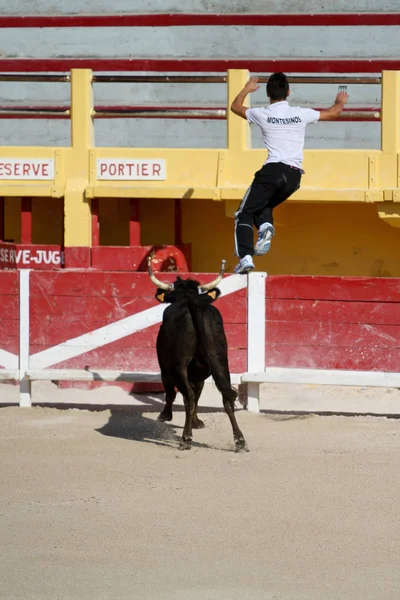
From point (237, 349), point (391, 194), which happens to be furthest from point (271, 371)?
point (391, 194)

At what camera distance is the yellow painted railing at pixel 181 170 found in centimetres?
1173

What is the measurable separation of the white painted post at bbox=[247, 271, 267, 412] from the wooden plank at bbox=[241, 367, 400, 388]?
0.11m

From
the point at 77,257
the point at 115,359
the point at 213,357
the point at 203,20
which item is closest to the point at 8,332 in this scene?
the point at 115,359

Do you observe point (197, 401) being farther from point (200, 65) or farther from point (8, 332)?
point (200, 65)

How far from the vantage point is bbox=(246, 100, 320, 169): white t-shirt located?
340 inches

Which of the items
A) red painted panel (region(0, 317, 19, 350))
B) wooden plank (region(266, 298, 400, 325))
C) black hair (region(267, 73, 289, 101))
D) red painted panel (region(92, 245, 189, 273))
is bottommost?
red painted panel (region(0, 317, 19, 350))

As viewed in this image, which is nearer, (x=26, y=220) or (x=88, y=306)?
(x=88, y=306)

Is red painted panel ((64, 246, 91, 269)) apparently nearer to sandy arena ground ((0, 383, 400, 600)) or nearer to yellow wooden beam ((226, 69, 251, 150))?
yellow wooden beam ((226, 69, 251, 150))

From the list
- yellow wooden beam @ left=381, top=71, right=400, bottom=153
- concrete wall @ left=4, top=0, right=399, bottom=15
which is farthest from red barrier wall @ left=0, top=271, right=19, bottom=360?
concrete wall @ left=4, top=0, right=399, bottom=15

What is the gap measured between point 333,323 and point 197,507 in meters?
3.53

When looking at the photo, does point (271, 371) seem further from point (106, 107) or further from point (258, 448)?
point (106, 107)

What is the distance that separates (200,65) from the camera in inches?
570

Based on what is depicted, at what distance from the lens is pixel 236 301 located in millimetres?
9953

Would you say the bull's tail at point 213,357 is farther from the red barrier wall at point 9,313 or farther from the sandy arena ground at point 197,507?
the red barrier wall at point 9,313
